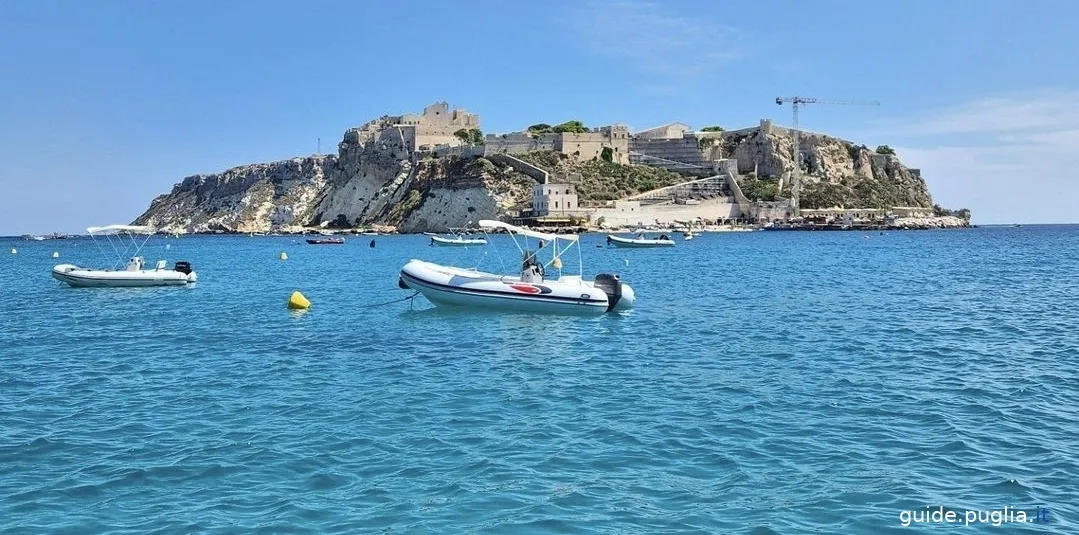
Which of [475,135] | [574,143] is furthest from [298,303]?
[475,135]

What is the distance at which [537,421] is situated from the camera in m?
10.2

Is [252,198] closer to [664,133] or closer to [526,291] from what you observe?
[664,133]

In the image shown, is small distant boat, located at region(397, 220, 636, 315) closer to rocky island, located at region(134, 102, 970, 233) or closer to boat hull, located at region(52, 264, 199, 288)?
boat hull, located at region(52, 264, 199, 288)

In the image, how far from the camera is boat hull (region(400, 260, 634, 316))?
2052cm

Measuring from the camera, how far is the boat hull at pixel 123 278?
98.2ft

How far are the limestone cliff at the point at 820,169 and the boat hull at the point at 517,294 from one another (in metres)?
89.2

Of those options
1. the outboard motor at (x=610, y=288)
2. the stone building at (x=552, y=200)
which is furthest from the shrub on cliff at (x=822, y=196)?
the outboard motor at (x=610, y=288)

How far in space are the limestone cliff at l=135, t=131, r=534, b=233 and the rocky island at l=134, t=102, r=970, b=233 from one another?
7.3 inches

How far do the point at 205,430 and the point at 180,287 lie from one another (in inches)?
891

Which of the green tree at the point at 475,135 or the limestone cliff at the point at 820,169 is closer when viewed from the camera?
the limestone cliff at the point at 820,169

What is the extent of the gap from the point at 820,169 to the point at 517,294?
10155 cm

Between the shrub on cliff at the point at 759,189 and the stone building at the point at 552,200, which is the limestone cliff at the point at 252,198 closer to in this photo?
the stone building at the point at 552,200

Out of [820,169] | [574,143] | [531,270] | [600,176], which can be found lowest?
[531,270]

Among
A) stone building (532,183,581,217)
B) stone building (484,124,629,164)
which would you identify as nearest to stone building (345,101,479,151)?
stone building (484,124,629,164)
